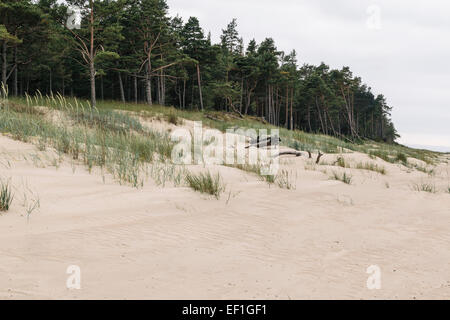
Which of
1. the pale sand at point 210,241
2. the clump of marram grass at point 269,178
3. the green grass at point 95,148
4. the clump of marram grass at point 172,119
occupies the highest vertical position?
the clump of marram grass at point 172,119

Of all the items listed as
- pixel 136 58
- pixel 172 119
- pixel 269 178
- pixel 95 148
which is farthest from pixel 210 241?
pixel 136 58

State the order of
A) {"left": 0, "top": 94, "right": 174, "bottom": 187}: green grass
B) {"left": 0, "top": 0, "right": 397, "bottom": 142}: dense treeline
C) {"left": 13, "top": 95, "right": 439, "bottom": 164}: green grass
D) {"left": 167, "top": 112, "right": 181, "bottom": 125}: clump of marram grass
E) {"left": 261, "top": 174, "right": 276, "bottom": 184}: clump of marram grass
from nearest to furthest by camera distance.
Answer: {"left": 0, "top": 94, "right": 174, "bottom": 187}: green grass
{"left": 261, "top": 174, "right": 276, "bottom": 184}: clump of marram grass
{"left": 13, "top": 95, "right": 439, "bottom": 164}: green grass
{"left": 167, "top": 112, "right": 181, "bottom": 125}: clump of marram grass
{"left": 0, "top": 0, "right": 397, "bottom": 142}: dense treeline

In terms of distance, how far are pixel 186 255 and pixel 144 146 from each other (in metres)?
4.15

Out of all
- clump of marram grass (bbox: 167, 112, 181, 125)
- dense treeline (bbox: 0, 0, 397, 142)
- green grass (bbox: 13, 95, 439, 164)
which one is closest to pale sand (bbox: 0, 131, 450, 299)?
green grass (bbox: 13, 95, 439, 164)

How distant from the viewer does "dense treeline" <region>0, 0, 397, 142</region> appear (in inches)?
701

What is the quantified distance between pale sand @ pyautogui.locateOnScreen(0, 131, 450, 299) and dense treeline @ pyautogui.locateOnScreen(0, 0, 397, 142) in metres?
16.2

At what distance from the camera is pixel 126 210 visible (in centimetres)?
292

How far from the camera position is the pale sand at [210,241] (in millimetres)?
1565

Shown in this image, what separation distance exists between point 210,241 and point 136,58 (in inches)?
1116

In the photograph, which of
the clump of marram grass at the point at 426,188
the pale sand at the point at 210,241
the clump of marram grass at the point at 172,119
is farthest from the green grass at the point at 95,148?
the clump of marram grass at the point at 172,119

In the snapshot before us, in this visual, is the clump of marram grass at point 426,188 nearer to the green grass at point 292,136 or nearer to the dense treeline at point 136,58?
the green grass at point 292,136

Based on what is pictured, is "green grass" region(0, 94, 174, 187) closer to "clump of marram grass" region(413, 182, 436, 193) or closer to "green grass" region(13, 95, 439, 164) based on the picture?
"green grass" region(13, 95, 439, 164)

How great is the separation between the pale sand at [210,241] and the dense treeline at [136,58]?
53.0 ft
